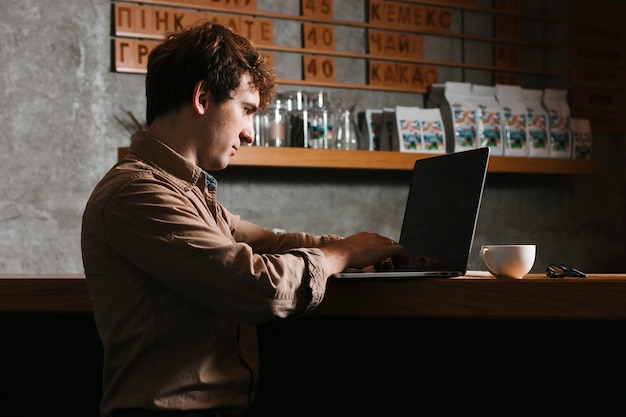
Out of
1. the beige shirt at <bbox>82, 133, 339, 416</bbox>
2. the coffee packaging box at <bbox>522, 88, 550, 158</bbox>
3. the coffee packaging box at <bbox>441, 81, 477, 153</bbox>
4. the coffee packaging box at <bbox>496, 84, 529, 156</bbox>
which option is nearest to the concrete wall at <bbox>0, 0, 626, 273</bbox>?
the coffee packaging box at <bbox>441, 81, 477, 153</bbox>

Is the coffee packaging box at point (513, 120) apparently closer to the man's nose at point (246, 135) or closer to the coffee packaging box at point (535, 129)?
the coffee packaging box at point (535, 129)

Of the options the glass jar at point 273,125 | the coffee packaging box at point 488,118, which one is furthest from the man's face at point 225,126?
the coffee packaging box at point 488,118

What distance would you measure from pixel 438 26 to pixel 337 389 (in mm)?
2781

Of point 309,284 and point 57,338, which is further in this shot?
point 57,338

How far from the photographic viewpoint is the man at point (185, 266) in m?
1.30

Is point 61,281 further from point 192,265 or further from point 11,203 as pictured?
point 11,203

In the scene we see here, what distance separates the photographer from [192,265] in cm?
128

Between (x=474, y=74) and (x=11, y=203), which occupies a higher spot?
(x=474, y=74)

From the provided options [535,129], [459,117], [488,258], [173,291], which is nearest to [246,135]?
[173,291]

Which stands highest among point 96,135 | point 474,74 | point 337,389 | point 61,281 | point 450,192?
point 474,74

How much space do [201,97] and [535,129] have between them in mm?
2845

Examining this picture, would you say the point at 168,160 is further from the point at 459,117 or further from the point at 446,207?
the point at 459,117

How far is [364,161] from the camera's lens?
3.57 metres

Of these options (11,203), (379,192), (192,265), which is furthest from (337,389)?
(379,192)
